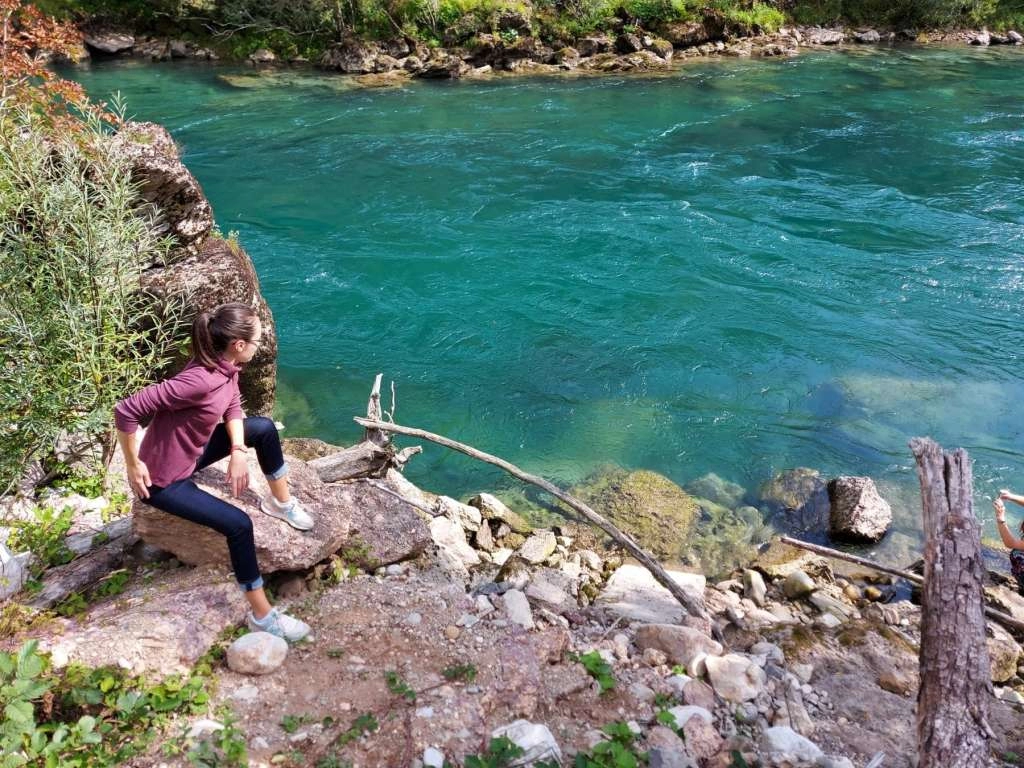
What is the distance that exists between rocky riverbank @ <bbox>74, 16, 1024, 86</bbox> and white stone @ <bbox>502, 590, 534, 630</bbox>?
26.3 metres

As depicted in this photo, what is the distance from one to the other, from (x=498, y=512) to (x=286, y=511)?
3.63m

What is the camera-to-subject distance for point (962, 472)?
503 centimetres

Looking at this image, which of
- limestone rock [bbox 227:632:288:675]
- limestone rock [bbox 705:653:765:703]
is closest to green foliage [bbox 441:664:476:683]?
limestone rock [bbox 227:632:288:675]

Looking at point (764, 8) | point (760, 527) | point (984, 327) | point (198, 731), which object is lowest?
point (760, 527)

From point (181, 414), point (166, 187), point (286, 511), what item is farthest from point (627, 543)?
point (166, 187)

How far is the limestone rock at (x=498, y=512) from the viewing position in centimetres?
835

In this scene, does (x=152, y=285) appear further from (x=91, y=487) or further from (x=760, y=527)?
(x=760, y=527)

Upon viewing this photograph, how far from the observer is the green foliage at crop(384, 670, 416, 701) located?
14.4ft

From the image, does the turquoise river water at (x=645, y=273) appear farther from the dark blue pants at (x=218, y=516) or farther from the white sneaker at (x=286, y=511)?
the dark blue pants at (x=218, y=516)

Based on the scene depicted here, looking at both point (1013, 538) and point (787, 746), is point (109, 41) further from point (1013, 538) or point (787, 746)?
point (787, 746)

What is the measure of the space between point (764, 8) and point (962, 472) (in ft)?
119

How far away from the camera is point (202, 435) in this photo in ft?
15.0

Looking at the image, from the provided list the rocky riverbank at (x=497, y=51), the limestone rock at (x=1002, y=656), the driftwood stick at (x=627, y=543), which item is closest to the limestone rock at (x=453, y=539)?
the driftwood stick at (x=627, y=543)

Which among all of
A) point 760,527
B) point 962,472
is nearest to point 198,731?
point 962,472
